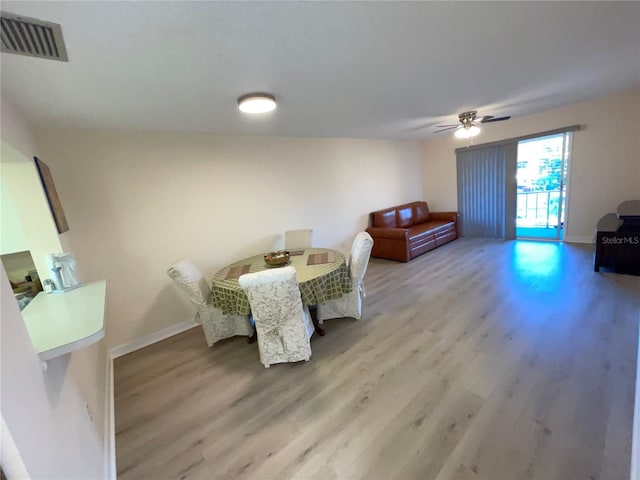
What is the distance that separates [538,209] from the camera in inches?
238

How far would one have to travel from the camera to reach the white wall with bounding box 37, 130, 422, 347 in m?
2.63

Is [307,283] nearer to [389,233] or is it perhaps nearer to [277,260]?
[277,260]

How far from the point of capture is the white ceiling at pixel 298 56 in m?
1.26

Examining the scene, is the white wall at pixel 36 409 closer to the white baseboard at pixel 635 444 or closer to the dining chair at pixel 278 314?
the dining chair at pixel 278 314

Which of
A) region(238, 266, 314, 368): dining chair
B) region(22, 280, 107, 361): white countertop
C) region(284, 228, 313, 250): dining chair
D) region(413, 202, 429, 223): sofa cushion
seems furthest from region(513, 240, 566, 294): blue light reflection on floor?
region(22, 280, 107, 361): white countertop

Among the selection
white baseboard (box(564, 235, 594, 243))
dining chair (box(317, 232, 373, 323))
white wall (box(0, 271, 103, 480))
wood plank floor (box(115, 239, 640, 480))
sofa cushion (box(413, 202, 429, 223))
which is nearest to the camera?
white wall (box(0, 271, 103, 480))

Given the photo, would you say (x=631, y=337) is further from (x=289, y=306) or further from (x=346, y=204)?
(x=346, y=204)

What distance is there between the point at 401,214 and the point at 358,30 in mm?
4520

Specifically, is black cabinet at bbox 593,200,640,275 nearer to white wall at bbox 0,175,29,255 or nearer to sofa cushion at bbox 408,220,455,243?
sofa cushion at bbox 408,220,455,243

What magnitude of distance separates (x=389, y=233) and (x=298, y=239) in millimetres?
1944

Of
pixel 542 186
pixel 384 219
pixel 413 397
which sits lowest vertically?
pixel 413 397

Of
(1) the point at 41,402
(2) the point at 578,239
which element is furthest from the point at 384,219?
(1) the point at 41,402

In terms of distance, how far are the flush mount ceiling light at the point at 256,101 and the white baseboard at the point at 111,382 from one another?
2570 millimetres

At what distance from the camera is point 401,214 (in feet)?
18.6
